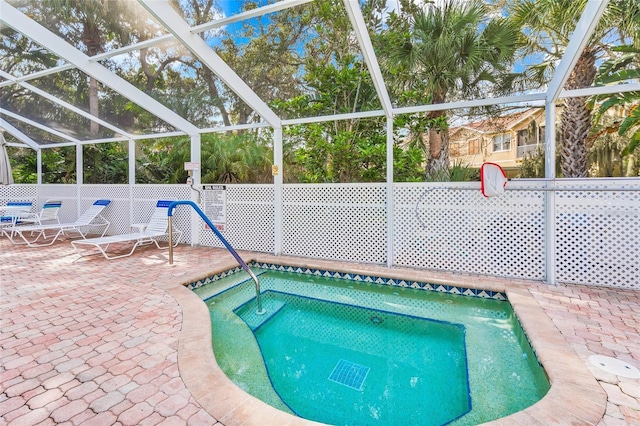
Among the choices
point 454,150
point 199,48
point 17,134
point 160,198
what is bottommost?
point 160,198

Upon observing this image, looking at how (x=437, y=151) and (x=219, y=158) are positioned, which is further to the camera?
(x=219, y=158)

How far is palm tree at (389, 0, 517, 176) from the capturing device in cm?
690

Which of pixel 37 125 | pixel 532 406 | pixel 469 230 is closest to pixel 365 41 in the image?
pixel 469 230

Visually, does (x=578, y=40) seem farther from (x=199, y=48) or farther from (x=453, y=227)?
(x=199, y=48)

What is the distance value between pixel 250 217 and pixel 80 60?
13.7 ft

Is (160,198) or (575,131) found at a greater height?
(575,131)

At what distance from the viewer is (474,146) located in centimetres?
2128

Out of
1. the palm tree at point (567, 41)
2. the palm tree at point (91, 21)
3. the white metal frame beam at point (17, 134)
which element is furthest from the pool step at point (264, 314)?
the white metal frame beam at point (17, 134)

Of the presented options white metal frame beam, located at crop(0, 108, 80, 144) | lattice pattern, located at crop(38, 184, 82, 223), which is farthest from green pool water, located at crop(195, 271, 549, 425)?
lattice pattern, located at crop(38, 184, 82, 223)

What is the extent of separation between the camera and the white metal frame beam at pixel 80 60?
4793 millimetres

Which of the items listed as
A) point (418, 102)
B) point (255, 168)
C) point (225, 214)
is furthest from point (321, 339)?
point (255, 168)

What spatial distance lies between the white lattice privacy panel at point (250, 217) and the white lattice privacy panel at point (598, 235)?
5.38 m

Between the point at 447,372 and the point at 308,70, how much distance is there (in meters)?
7.34

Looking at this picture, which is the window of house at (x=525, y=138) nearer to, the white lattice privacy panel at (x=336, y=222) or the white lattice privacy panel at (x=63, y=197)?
the white lattice privacy panel at (x=336, y=222)
